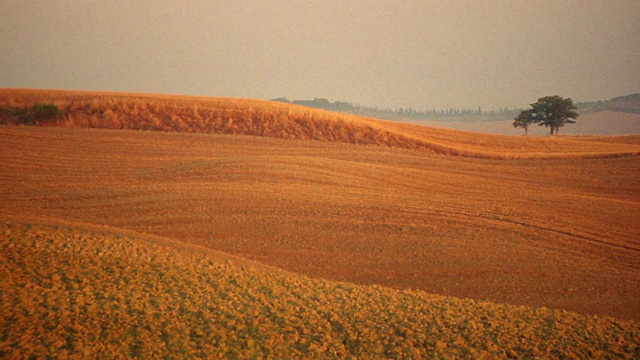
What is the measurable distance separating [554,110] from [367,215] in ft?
164

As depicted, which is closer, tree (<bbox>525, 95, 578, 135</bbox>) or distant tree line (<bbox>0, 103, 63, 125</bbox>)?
distant tree line (<bbox>0, 103, 63, 125</bbox>)

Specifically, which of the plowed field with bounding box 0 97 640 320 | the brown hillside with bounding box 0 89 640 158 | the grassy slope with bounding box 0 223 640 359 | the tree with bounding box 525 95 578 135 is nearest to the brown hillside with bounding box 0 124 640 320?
the plowed field with bounding box 0 97 640 320

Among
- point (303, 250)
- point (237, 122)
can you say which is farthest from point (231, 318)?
point (237, 122)

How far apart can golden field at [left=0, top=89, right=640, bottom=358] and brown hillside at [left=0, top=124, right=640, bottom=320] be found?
4 cm

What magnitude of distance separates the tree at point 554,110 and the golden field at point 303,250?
1391 inches

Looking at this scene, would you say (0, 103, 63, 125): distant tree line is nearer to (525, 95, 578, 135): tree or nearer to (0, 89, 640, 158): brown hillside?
(0, 89, 640, 158): brown hillside

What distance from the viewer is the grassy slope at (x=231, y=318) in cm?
304

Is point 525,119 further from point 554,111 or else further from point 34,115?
point 34,115

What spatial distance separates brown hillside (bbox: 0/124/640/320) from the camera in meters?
7.09

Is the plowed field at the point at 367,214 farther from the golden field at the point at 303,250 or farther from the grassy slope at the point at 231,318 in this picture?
the grassy slope at the point at 231,318

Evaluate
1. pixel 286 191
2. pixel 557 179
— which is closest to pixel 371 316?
pixel 286 191

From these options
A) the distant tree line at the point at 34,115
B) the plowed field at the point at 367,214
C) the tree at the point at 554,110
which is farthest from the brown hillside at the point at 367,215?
the tree at the point at 554,110

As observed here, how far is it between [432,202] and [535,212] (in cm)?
221

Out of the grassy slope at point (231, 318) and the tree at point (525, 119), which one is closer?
the grassy slope at point (231, 318)
